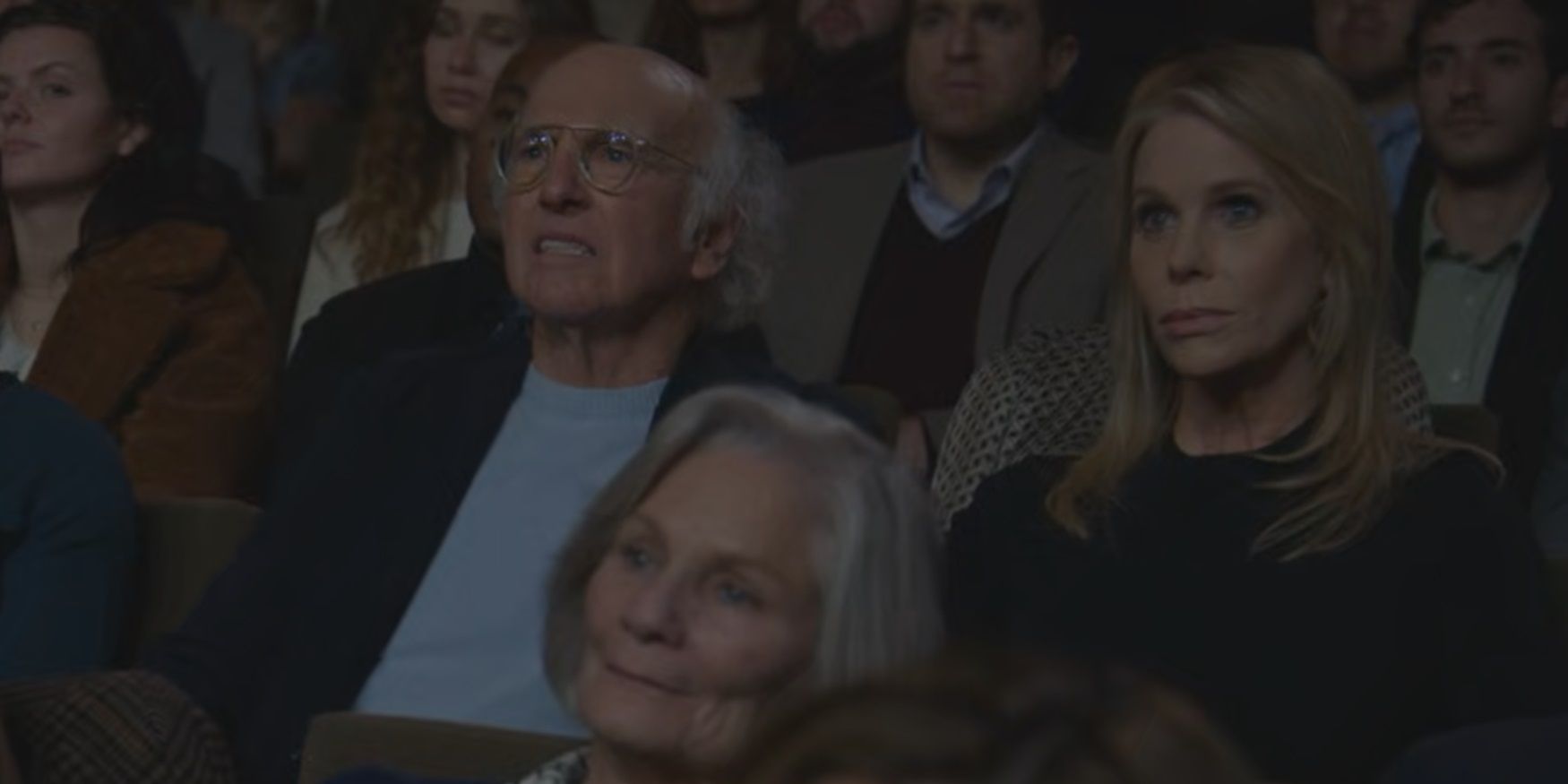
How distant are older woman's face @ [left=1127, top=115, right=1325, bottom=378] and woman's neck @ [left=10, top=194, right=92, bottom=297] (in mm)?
2105

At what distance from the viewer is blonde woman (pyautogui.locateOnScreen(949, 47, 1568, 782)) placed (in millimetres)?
3119

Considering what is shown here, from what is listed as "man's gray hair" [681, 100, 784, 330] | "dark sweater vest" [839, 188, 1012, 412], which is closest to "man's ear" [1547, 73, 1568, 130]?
"dark sweater vest" [839, 188, 1012, 412]

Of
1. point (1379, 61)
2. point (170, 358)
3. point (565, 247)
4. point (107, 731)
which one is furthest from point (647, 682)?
point (1379, 61)

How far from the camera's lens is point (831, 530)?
258 cm

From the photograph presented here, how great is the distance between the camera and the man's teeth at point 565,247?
3.62 meters

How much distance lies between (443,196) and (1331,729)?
2.62 meters

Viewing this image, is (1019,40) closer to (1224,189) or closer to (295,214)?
(295,214)

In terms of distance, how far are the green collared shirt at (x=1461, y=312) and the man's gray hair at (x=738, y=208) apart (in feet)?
5.16

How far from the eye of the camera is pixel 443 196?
544cm

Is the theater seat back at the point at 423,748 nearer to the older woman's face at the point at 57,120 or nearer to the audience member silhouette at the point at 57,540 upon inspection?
the audience member silhouette at the point at 57,540

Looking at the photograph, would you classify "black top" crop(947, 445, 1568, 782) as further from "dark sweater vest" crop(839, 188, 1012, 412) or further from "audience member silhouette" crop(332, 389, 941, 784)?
"dark sweater vest" crop(839, 188, 1012, 412)

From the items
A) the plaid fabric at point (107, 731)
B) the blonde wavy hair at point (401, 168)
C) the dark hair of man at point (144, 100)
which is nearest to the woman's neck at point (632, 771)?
the plaid fabric at point (107, 731)

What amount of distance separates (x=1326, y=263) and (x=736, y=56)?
261 centimetres

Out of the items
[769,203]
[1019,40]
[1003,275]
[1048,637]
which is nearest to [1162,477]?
[1048,637]
